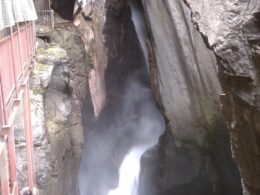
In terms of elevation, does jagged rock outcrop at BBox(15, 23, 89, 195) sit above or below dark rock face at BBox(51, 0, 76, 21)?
below

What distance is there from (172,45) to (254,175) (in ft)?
22.6

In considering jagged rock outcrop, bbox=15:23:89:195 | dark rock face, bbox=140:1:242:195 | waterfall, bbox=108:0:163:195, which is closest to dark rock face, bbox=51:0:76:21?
waterfall, bbox=108:0:163:195

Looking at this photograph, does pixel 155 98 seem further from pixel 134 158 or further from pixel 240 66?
pixel 240 66

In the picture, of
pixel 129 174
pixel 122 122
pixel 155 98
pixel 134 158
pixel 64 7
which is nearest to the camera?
pixel 155 98

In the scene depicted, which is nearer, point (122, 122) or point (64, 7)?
point (122, 122)

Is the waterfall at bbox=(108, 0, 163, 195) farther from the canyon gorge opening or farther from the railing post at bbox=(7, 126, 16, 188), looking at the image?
the railing post at bbox=(7, 126, 16, 188)

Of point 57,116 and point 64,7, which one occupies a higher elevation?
point 64,7

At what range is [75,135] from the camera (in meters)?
12.5

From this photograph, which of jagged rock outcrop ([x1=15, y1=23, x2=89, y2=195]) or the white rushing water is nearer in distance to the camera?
jagged rock outcrop ([x1=15, y1=23, x2=89, y2=195])

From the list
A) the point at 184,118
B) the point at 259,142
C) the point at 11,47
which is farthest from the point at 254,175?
the point at 184,118

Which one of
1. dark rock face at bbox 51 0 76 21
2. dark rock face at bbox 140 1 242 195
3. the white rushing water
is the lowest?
the white rushing water

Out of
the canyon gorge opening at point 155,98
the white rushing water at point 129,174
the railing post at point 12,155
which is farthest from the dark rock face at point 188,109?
the railing post at point 12,155

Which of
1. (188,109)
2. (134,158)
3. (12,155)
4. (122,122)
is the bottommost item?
(134,158)

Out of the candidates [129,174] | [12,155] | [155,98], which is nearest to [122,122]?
[129,174]
